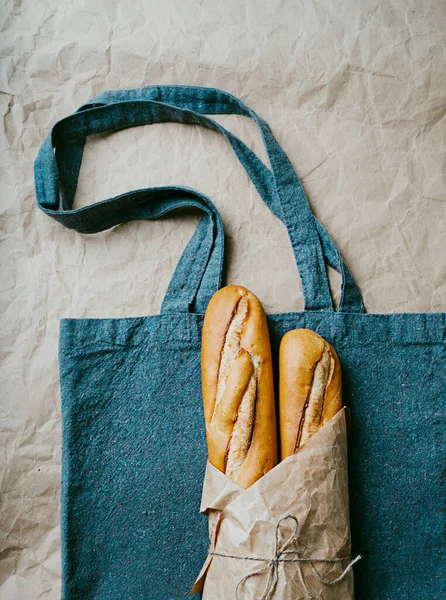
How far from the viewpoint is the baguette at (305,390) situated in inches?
34.2

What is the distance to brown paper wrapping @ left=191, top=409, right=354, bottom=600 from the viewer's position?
2.62 ft

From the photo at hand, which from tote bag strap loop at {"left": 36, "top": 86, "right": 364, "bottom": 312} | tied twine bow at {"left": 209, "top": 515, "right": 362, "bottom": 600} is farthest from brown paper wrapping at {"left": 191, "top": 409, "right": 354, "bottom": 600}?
tote bag strap loop at {"left": 36, "top": 86, "right": 364, "bottom": 312}

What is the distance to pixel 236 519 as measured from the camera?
32.3 inches

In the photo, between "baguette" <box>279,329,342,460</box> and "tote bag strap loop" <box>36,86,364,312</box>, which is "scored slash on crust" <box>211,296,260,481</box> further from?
"tote bag strap loop" <box>36,86,364,312</box>

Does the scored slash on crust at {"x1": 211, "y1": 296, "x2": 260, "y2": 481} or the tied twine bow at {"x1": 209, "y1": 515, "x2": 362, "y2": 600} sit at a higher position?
the scored slash on crust at {"x1": 211, "y1": 296, "x2": 260, "y2": 481}

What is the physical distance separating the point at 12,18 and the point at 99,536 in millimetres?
985

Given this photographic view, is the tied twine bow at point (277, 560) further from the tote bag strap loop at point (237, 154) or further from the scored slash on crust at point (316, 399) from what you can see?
the tote bag strap loop at point (237, 154)

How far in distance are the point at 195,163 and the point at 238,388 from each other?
0.46 metres

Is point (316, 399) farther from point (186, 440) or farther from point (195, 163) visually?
point (195, 163)

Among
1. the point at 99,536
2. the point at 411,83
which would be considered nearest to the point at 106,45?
the point at 411,83

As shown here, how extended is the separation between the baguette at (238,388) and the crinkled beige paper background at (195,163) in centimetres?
13

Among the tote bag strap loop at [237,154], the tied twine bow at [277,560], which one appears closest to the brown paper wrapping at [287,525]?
the tied twine bow at [277,560]

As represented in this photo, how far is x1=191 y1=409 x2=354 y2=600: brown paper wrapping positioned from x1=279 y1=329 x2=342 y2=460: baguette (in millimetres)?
23

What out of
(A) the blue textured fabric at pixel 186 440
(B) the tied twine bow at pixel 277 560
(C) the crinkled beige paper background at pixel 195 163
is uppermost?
(C) the crinkled beige paper background at pixel 195 163
